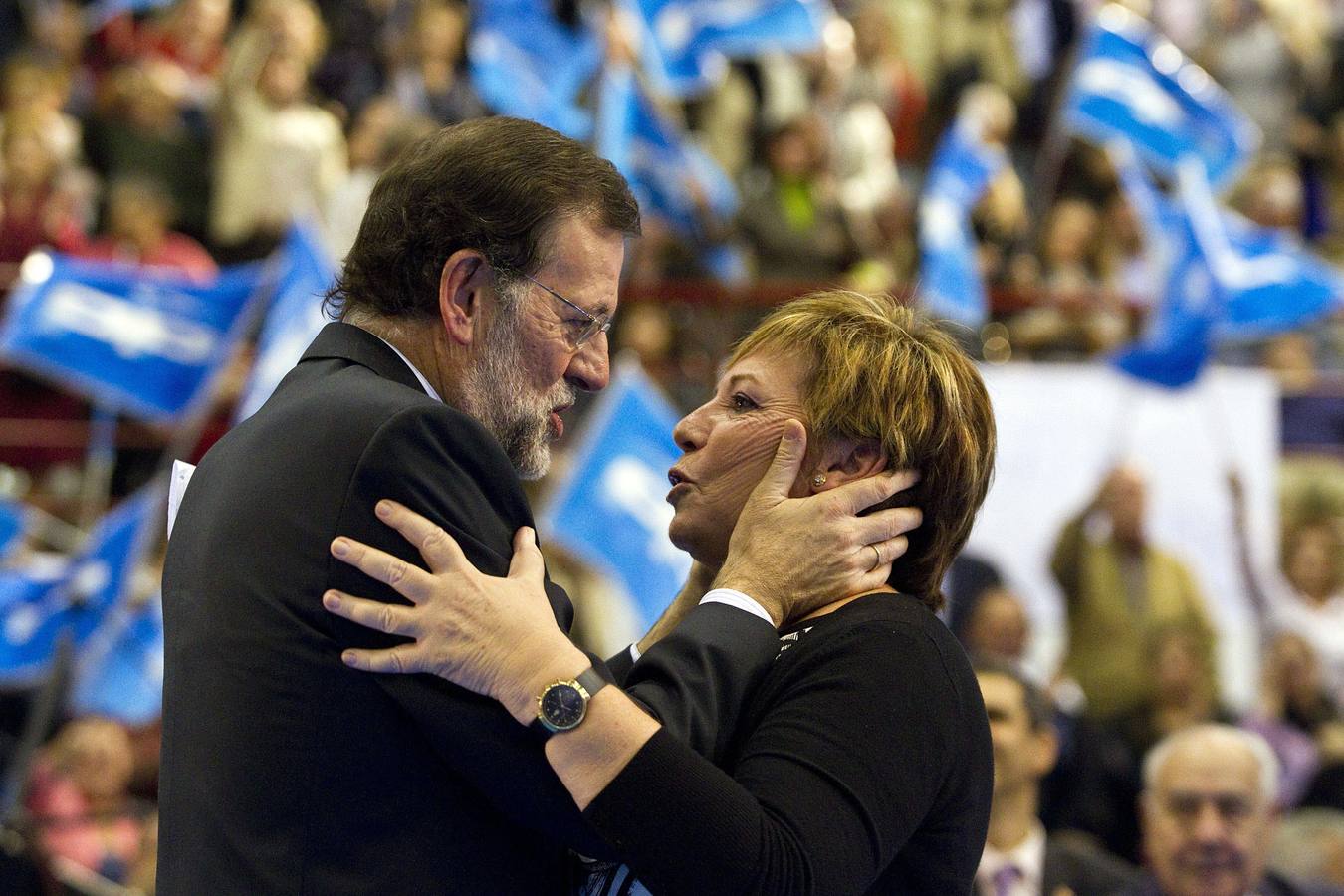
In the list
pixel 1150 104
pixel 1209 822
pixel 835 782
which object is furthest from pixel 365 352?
pixel 1150 104

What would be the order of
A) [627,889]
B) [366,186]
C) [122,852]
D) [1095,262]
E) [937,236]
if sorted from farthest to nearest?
[1095,262] < [937,236] < [366,186] < [122,852] < [627,889]

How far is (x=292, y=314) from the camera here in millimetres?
6855

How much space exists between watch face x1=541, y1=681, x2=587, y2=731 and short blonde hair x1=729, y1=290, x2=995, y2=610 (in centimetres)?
63

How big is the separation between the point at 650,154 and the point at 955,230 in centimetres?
187

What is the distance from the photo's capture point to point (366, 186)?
8406 mm

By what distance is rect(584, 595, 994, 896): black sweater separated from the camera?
2.26 meters

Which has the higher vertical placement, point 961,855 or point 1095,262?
point 961,855

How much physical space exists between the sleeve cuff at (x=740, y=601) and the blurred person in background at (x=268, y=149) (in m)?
6.70

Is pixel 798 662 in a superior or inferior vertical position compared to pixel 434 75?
superior

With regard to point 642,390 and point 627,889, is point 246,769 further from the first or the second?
point 642,390

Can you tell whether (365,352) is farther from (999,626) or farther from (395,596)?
(999,626)

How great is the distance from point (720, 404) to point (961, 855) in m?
0.77

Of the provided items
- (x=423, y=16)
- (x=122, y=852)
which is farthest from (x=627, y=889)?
(x=423, y=16)

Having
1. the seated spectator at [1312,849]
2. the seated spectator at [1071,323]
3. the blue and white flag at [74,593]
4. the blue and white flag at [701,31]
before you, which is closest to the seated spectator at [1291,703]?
the seated spectator at [1312,849]
